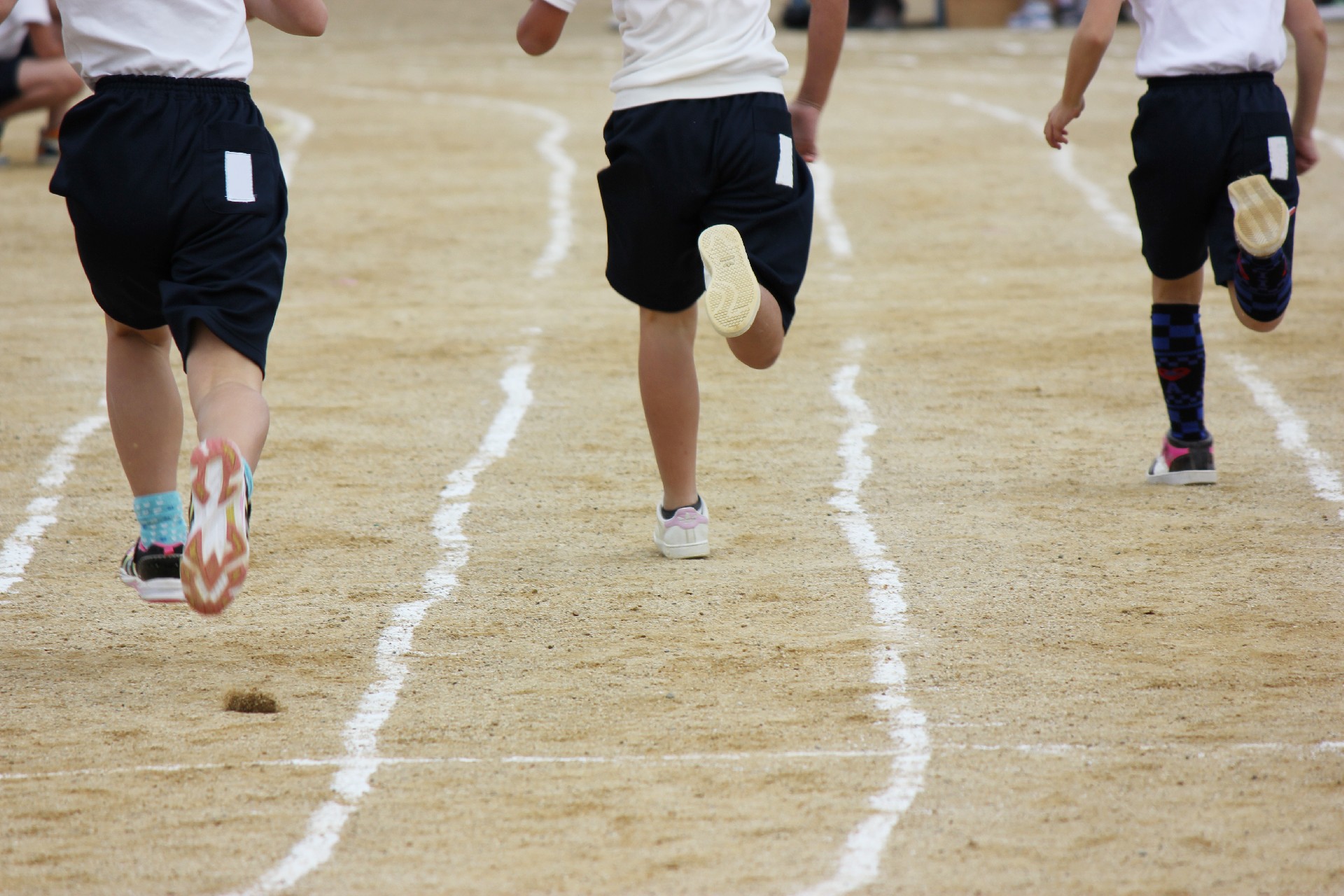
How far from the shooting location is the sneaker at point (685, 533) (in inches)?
173

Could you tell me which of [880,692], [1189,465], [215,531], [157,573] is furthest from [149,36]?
[1189,465]

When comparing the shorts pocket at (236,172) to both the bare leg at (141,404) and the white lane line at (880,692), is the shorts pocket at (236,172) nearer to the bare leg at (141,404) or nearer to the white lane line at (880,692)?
the bare leg at (141,404)

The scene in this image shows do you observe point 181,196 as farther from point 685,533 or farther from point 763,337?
point 685,533

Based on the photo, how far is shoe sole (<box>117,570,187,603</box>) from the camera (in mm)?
3650

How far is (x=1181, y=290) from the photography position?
5.07 meters

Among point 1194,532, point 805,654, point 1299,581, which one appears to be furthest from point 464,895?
point 1194,532

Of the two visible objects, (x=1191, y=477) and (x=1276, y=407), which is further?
(x=1276, y=407)

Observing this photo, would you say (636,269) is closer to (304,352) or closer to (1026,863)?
(1026,863)

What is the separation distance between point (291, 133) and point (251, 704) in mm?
11202

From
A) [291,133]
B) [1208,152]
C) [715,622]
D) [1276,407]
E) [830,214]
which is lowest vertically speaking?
[291,133]

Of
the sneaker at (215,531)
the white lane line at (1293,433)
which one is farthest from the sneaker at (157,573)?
the white lane line at (1293,433)

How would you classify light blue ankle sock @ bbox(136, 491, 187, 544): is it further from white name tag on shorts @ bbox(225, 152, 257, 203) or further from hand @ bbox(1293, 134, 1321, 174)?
hand @ bbox(1293, 134, 1321, 174)

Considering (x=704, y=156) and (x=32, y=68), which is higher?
(x=704, y=156)

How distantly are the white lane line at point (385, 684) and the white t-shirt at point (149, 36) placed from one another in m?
1.36
